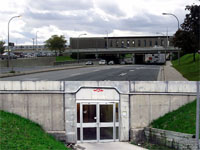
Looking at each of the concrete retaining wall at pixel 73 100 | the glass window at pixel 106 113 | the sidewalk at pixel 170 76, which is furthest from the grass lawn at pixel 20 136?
the sidewalk at pixel 170 76

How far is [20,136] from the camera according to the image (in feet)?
55.5

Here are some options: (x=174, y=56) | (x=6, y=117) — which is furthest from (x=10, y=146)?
(x=174, y=56)

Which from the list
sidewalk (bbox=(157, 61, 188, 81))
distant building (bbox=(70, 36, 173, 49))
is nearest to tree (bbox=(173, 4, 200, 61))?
sidewalk (bbox=(157, 61, 188, 81))

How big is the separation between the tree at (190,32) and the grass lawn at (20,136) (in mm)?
26610

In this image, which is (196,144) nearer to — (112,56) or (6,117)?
(6,117)

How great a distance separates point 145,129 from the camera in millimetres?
20594

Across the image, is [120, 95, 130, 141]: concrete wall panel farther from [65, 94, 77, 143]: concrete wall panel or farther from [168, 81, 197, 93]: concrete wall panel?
[65, 94, 77, 143]: concrete wall panel

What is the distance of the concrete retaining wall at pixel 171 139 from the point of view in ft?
55.7

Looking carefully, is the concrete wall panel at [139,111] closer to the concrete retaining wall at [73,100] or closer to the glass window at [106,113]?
the concrete retaining wall at [73,100]

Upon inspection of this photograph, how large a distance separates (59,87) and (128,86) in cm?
499

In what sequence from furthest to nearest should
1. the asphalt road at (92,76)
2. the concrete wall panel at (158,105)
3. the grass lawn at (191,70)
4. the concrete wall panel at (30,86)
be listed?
the asphalt road at (92,76)
the grass lawn at (191,70)
the concrete wall panel at (158,105)
the concrete wall panel at (30,86)

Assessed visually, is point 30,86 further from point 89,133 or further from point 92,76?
point 92,76

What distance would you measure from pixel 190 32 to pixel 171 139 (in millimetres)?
28106

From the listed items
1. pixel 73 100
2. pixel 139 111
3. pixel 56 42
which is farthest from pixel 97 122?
pixel 56 42
